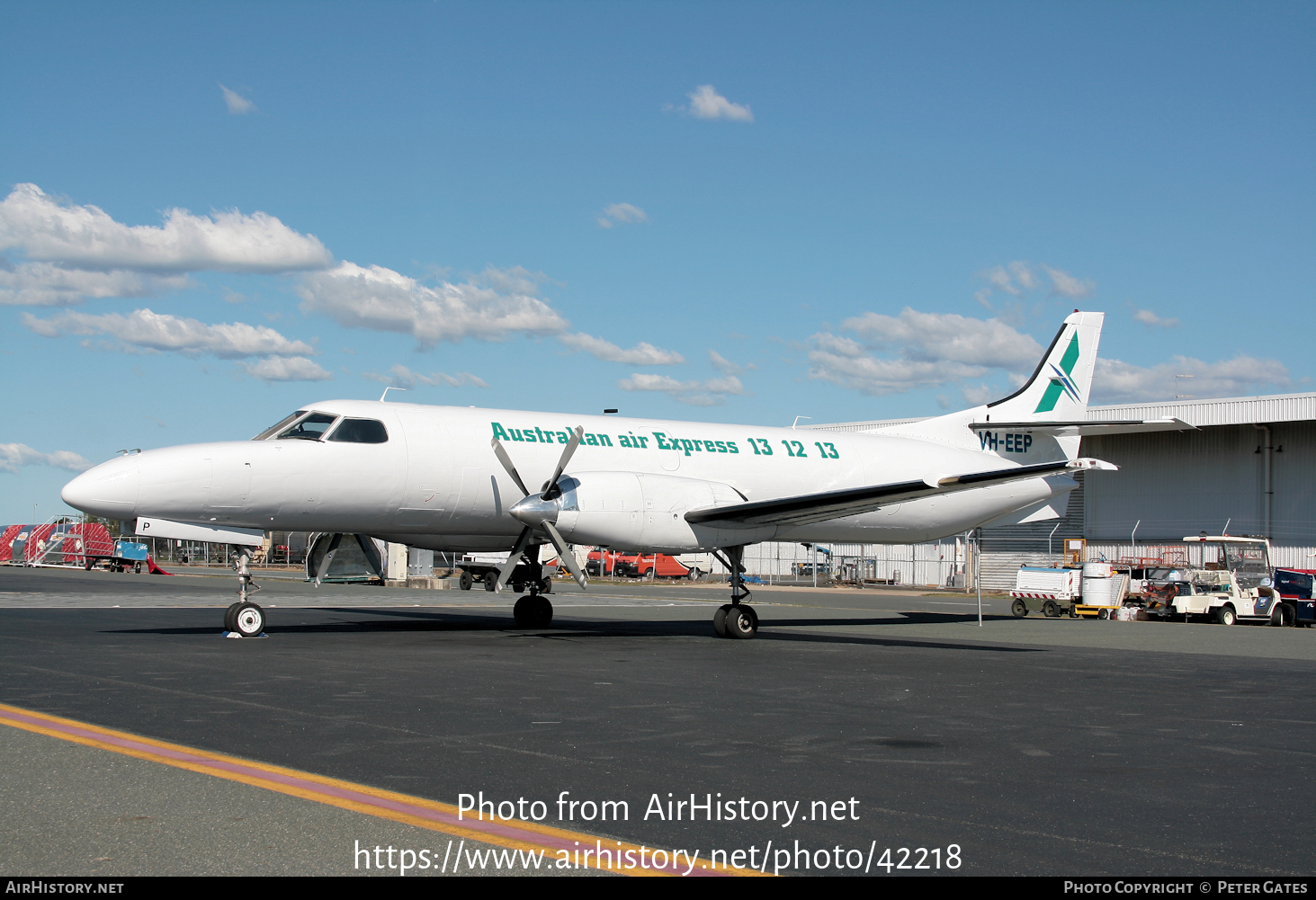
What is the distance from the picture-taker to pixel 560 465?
17.3m

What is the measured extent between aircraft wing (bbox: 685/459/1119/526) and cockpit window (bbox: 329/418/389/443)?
5.16 meters

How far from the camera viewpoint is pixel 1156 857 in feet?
16.4

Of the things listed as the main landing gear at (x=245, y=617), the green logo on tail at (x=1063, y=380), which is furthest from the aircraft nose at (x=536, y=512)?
the green logo on tail at (x=1063, y=380)

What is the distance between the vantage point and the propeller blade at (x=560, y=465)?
16.9 m

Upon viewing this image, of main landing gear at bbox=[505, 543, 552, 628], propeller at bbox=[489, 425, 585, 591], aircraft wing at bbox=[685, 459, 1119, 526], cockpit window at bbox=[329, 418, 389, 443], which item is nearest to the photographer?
aircraft wing at bbox=[685, 459, 1119, 526]

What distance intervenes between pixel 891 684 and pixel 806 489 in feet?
31.6

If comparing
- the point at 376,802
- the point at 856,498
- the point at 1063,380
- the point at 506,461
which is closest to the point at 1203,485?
the point at 1063,380

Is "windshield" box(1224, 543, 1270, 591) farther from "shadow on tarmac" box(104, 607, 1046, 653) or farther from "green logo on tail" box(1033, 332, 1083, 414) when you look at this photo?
"shadow on tarmac" box(104, 607, 1046, 653)

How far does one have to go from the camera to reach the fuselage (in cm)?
1555

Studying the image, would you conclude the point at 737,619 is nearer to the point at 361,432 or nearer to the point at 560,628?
the point at 560,628

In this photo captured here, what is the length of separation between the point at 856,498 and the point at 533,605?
20.8 feet

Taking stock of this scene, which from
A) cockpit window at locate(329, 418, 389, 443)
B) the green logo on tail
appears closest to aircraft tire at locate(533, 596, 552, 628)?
cockpit window at locate(329, 418, 389, 443)
